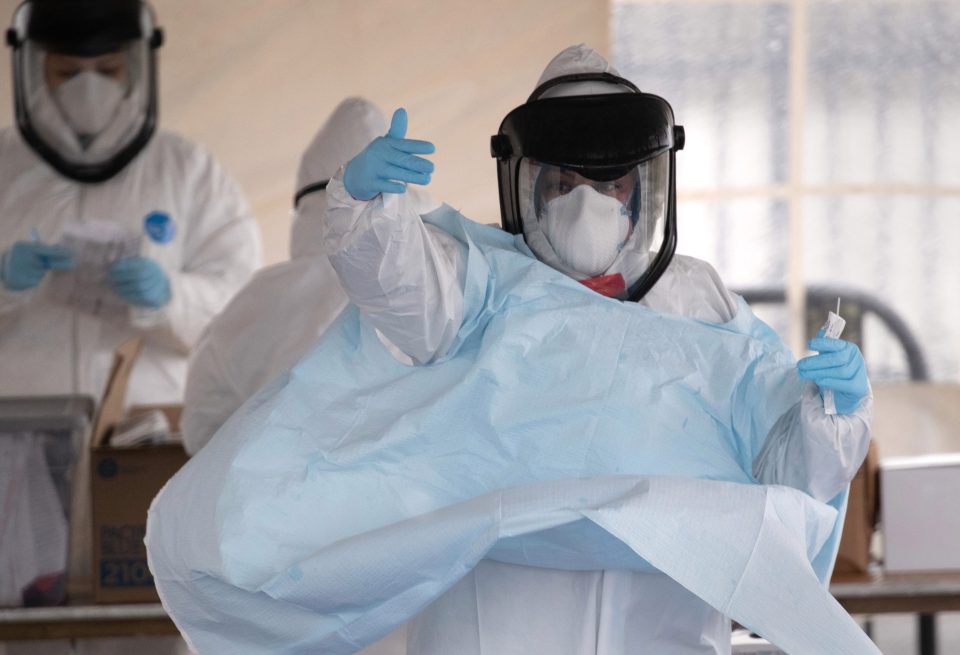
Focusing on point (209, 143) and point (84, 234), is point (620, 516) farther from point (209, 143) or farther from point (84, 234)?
point (209, 143)

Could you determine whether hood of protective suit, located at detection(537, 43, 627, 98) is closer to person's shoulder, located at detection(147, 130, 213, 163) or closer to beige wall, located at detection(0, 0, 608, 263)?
person's shoulder, located at detection(147, 130, 213, 163)

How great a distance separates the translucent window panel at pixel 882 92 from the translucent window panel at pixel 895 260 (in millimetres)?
97

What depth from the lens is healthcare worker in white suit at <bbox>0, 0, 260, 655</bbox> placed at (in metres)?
3.26

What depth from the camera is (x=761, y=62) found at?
4656 millimetres

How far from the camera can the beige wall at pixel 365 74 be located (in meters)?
4.39

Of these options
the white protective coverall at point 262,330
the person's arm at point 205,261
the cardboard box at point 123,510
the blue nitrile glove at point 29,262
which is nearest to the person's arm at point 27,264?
the blue nitrile glove at point 29,262

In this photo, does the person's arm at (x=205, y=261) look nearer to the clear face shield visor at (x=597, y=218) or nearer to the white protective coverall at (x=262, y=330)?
the white protective coverall at (x=262, y=330)

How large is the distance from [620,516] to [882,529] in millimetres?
1478

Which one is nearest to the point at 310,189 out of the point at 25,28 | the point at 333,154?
the point at 333,154

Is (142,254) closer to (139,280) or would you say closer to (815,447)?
(139,280)

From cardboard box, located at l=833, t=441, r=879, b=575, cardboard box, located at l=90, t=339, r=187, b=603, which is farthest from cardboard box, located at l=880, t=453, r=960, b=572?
cardboard box, located at l=90, t=339, r=187, b=603

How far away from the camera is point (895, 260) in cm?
470

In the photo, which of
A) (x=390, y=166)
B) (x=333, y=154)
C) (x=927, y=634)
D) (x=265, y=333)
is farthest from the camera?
(x=927, y=634)

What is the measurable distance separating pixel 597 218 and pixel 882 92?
10.8 ft
